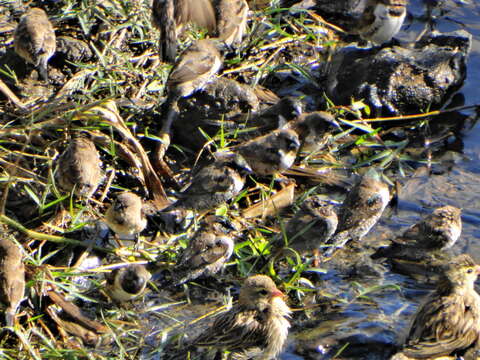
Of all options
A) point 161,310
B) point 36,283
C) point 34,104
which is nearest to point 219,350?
point 161,310

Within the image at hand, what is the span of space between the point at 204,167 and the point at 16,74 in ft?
8.78

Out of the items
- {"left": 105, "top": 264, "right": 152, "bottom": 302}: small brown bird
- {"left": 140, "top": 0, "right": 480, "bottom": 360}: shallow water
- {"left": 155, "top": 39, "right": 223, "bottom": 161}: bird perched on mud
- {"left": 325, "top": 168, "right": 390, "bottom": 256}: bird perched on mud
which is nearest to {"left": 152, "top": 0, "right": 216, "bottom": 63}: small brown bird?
{"left": 155, "top": 39, "right": 223, "bottom": 161}: bird perched on mud

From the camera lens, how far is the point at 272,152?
866cm

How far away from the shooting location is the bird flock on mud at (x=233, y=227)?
6.52 m

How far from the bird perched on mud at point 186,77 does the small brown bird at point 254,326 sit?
2653 mm

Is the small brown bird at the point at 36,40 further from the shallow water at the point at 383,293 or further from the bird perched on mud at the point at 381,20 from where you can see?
the bird perched on mud at the point at 381,20

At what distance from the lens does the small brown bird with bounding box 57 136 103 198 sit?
25.9ft

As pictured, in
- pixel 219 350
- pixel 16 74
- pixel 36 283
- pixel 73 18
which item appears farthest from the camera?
pixel 73 18

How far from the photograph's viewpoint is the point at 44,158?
27.6ft

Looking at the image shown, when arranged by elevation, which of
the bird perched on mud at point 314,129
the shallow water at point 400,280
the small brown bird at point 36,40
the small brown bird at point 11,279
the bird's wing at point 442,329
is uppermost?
the small brown bird at point 36,40

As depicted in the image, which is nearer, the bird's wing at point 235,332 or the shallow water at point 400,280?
the bird's wing at point 235,332

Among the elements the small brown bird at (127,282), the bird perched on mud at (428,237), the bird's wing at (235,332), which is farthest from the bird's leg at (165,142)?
the bird's wing at (235,332)

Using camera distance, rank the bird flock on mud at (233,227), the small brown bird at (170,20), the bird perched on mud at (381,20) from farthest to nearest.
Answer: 1. the bird perched on mud at (381,20)
2. the small brown bird at (170,20)
3. the bird flock on mud at (233,227)

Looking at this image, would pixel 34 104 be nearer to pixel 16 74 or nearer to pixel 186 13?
pixel 16 74
